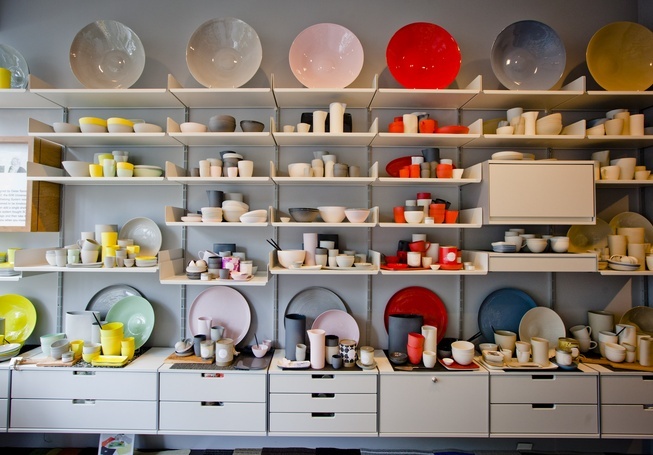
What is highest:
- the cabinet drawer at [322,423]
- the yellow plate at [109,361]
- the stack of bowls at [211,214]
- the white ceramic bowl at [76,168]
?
the white ceramic bowl at [76,168]

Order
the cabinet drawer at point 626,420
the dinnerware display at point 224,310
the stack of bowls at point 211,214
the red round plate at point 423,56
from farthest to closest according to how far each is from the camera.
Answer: the dinnerware display at point 224,310 < the red round plate at point 423,56 < the stack of bowls at point 211,214 < the cabinet drawer at point 626,420

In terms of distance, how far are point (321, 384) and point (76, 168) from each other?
1.97m

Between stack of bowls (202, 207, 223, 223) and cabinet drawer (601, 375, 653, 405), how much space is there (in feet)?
7.97

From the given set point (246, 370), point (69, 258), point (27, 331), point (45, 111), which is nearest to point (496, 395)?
point (246, 370)

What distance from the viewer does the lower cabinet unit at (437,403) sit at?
2.07 metres

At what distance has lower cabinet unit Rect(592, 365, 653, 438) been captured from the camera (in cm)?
207

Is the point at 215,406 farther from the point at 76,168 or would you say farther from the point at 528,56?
the point at 528,56

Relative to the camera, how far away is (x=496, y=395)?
2080 millimetres

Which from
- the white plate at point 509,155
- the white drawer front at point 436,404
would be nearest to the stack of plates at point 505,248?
the white plate at point 509,155

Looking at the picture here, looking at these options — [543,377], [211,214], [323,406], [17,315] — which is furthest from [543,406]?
[17,315]

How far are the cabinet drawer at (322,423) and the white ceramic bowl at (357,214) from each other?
1.12 m

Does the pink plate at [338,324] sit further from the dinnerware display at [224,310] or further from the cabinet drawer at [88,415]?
the cabinet drawer at [88,415]

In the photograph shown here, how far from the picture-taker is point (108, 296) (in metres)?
2.49

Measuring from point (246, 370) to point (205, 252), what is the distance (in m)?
0.77
